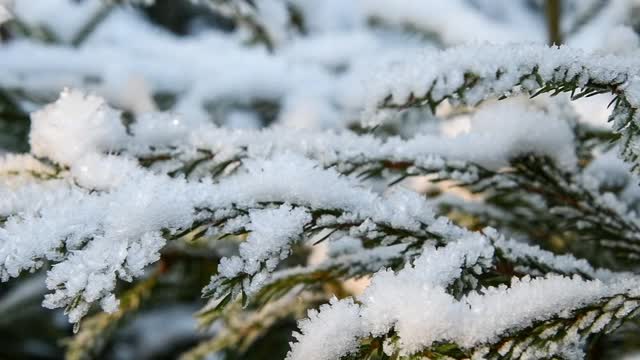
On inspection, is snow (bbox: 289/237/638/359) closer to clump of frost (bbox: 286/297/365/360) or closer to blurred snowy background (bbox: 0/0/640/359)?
clump of frost (bbox: 286/297/365/360)

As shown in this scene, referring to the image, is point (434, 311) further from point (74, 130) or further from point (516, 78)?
point (74, 130)

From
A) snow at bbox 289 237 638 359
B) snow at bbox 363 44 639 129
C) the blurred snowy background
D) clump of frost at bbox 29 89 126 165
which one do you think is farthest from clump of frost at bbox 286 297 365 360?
the blurred snowy background

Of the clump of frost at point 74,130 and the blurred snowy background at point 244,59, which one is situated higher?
the clump of frost at point 74,130

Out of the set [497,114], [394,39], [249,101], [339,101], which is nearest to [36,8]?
[249,101]

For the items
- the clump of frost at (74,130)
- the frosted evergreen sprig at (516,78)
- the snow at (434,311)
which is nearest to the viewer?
the snow at (434,311)

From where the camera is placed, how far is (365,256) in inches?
42.8

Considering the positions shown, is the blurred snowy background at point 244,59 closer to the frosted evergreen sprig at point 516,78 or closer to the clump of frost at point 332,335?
the frosted evergreen sprig at point 516,78

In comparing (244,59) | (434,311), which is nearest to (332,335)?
(434,311)

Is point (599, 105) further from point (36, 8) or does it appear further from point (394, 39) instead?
point (36, 8)

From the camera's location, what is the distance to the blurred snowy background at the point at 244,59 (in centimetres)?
178

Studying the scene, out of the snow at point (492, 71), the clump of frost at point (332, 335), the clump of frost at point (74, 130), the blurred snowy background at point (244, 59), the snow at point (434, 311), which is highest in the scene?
the snow at point (492, 71)

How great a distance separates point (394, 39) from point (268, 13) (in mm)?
685

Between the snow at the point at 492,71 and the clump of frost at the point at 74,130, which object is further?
the clump of frost at the point at 74,130

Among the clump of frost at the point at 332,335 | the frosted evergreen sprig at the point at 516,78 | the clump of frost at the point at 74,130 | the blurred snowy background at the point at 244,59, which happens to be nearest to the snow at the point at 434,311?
the clump of frost at the point at 332,335
